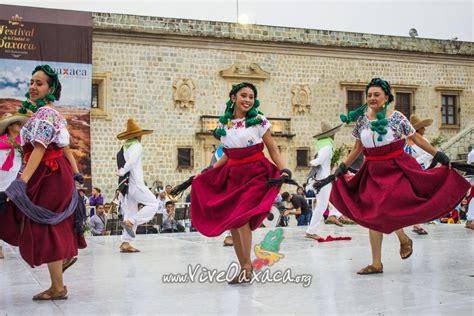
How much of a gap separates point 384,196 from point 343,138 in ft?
69.5

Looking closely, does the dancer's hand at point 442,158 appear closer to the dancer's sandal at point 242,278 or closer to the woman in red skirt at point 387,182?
the woman in red skirt at point 387,182

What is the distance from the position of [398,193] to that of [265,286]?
4.60ft

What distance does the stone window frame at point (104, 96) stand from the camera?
23359 millimetres

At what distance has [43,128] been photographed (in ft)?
16.3

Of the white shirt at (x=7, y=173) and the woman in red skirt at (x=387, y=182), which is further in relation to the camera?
the white shirt at (x=7, y=173)

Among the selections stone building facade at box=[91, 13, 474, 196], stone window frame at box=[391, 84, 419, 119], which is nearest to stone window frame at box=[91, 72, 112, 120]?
stone building facade at box=[91, 13, 474, 196]

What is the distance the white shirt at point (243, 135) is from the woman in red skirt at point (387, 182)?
0.85 metres

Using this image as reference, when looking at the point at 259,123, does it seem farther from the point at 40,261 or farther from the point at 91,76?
the point at 91,76

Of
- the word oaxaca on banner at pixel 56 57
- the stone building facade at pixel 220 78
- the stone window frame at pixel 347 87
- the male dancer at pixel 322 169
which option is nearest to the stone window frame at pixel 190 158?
the stone building facade at pixel 220 78

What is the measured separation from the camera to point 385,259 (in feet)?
23.8

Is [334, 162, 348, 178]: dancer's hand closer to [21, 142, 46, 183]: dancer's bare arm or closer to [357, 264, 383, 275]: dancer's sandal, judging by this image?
[357, 264, 383, 275]: dancer's sandal

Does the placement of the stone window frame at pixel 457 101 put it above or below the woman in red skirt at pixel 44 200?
above

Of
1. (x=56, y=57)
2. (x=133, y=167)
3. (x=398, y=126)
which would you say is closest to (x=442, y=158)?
(x=398, y=126)

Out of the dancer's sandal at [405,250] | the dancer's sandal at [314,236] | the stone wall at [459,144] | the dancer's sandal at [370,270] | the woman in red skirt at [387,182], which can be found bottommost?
the dancer's sandal at [314,236]
